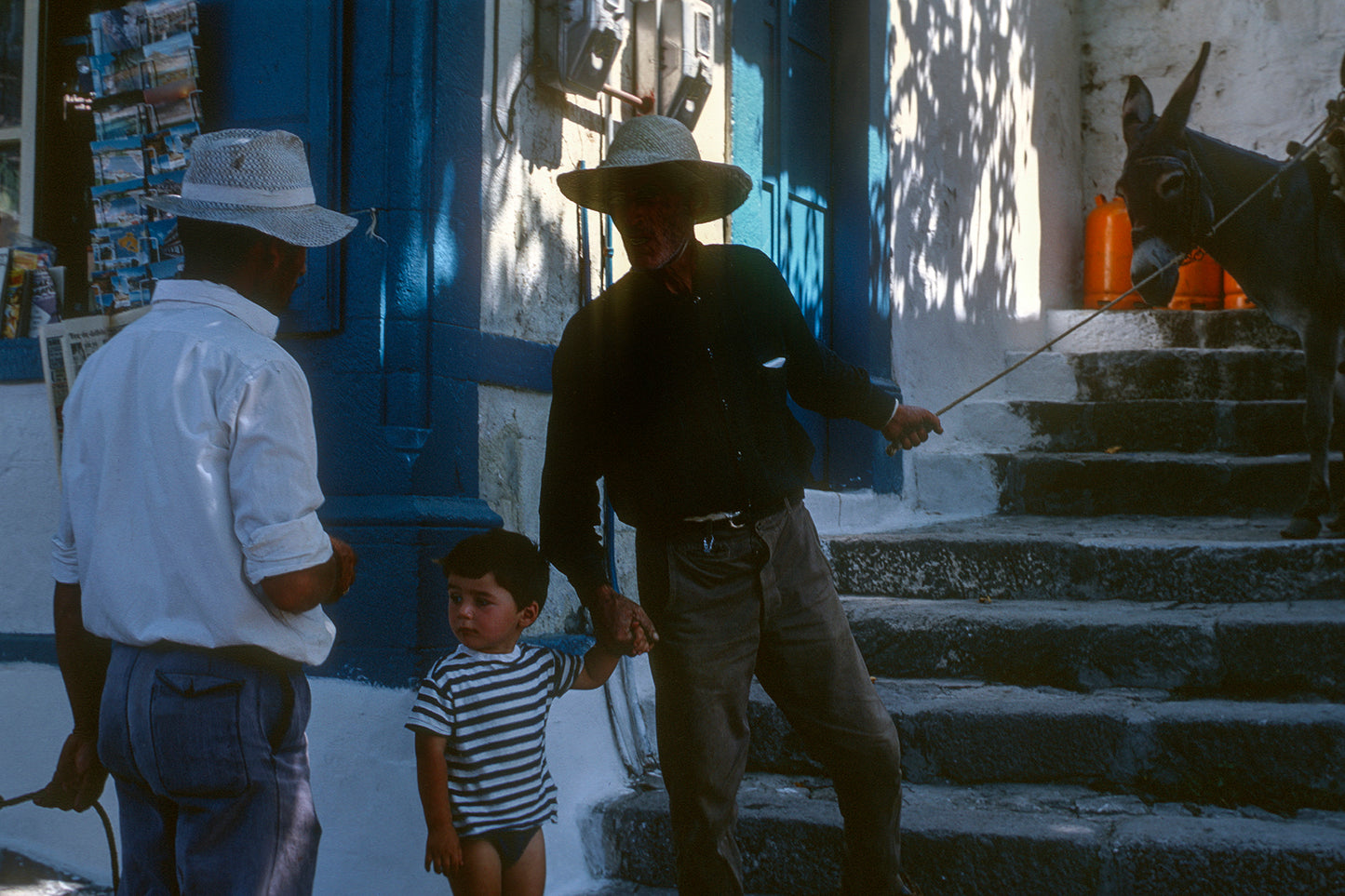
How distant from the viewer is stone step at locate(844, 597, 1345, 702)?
3.85 m

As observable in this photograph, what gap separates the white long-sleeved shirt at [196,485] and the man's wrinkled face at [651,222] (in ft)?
3.15

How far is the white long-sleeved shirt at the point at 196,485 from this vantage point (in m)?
1.90

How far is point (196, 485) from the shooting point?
75.1 inches

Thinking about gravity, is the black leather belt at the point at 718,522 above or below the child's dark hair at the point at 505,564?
above

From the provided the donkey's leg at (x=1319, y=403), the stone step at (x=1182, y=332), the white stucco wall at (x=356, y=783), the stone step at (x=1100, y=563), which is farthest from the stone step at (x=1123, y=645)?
the stone step at (x=1182, y=332)

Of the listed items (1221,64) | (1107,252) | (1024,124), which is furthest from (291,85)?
(1221,64)

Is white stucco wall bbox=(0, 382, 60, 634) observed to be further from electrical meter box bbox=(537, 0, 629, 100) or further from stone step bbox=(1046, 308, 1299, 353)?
stone step bbox=(1046, 308, 1299, 353)

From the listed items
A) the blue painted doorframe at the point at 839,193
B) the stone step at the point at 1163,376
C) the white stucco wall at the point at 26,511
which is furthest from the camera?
the stone step at the point at 1163,376

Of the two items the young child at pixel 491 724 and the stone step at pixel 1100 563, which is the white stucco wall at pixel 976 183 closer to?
the stone step at pixel 1100 563

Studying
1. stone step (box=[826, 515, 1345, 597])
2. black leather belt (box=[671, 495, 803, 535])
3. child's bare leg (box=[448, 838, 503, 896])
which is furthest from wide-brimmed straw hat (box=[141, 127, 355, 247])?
stone step (box=[826, 515, 1345, 597])

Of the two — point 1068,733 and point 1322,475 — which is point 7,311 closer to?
point 1068,733

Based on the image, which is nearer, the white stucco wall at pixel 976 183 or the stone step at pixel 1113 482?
the stone step at pixel 1113 482

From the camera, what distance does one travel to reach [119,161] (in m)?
3.77

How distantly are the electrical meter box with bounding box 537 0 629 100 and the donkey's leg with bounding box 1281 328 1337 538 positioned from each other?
3.18 meters
